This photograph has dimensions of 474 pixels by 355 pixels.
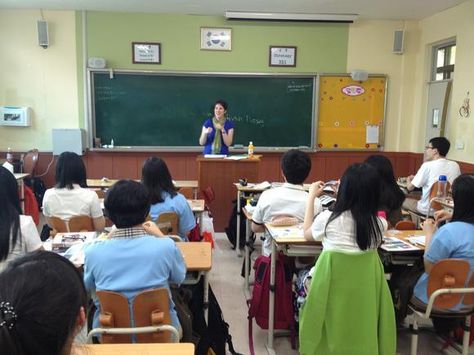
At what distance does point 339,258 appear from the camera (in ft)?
7.26

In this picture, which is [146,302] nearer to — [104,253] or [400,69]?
[104,253]

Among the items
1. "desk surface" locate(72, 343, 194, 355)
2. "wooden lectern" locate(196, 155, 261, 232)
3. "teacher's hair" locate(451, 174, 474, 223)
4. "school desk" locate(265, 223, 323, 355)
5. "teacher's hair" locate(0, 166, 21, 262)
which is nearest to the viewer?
"desk surface" locate(72, 343, 194, 355)

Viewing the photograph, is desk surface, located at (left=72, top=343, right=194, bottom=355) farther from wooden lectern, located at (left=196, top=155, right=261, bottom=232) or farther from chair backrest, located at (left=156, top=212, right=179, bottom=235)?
wooden lectern, located at (left=196, top=155, right=261, bottom=232)

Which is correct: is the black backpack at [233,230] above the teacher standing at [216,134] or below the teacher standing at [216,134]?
below

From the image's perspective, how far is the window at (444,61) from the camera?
602cm

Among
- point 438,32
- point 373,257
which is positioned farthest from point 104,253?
point 438,32

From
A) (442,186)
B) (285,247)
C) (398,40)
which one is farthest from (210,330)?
(398,40)

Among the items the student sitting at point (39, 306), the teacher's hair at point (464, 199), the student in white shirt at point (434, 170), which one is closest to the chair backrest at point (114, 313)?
the student sitting at point (39, 306)

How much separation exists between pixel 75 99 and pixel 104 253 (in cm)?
505

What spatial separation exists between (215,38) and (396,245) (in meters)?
4.64

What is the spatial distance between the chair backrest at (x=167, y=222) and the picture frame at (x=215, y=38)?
12.9 feet

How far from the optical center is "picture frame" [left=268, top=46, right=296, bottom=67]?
21.2ft

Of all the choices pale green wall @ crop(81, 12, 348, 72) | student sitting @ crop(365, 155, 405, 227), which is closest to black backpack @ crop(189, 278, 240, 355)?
student sitting @ crop(365, 155, 405, 227)

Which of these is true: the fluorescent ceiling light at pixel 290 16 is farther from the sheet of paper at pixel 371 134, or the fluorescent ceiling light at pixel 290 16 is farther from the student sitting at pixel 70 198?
the student sitting at pixel 70 198
